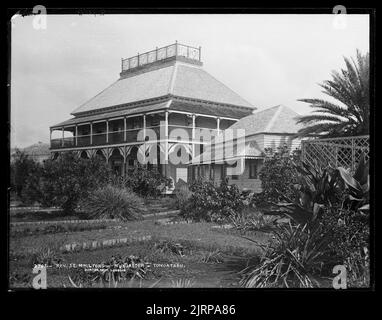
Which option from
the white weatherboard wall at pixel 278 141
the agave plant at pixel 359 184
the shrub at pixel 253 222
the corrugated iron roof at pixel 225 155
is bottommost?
the shrub at pixel 253 222

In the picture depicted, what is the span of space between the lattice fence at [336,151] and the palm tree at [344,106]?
0.12 metres

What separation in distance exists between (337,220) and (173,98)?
282 centimetres

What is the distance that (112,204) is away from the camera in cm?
631

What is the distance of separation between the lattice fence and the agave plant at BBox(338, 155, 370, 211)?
24cm

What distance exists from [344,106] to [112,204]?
3.59 meters

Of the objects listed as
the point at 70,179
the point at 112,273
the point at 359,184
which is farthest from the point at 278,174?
the point at 70,179

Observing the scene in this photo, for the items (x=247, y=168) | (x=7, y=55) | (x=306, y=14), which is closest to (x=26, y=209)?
(x=7, y=55)

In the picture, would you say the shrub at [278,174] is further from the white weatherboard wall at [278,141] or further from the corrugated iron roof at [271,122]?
the corrugated iron roof at [271,122]

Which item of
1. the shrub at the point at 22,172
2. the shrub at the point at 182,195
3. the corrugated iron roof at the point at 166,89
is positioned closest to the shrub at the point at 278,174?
the corrugated iron roof at the point at 166,89

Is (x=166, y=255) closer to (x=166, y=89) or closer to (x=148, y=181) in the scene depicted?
(x=148, y=181)

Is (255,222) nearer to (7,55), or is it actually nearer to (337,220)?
(337,220)

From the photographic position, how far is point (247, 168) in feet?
19.9

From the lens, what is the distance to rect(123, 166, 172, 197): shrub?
621 centimetres

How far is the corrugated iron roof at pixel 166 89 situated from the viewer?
20.3ft
